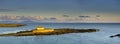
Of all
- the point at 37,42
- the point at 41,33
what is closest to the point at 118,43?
the point at 37,42

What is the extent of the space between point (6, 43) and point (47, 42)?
12.1 ft

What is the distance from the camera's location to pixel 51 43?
Answer: 76.7 feet

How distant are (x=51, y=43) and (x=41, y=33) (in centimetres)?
585

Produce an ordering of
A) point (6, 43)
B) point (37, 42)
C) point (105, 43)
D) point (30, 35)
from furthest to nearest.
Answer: point (30, 35) < point (37, 42) < point (105, 43) < point (6, 43)

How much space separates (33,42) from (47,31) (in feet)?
21.2

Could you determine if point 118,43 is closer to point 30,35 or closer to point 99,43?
point 99,43

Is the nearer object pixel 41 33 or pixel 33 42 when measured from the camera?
pixel 33 42

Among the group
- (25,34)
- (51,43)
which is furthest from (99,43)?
(25,34)

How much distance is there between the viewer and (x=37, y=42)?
24641 mm

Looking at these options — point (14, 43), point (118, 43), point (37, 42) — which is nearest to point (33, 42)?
point (37, 42)

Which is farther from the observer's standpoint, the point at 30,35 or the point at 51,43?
the point at 30,35

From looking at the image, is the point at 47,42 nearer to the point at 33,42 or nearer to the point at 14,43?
the point at 33,42

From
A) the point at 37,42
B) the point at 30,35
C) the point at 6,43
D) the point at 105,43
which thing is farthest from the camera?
the point at 30,35

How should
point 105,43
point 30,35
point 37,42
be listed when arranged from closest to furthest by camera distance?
1. point 105,43
2. point 37,42
3. point 30,35
